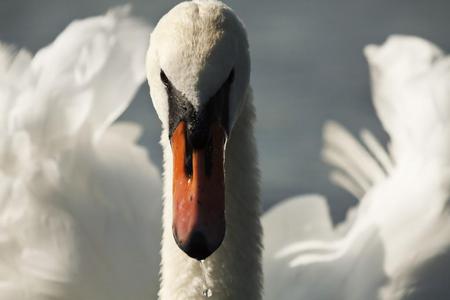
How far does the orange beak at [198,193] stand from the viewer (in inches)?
109

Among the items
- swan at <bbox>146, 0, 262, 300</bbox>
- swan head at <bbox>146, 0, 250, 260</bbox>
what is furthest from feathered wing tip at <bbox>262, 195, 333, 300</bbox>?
swan head at <bbox>146, 0, 250, 260</bbox>

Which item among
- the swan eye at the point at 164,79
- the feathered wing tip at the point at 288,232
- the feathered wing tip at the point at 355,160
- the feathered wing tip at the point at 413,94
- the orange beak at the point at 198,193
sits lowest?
the feathered wing tip at the point at 288,232

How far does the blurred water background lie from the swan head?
149 inches

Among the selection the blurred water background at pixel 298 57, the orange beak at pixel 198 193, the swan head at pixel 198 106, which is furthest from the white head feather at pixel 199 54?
the blurred water background at pixel 298 57

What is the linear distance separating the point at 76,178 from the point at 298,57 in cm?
358

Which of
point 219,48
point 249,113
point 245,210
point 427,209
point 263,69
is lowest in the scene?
point 263,69

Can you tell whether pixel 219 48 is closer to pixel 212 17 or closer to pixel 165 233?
pixel 212 17

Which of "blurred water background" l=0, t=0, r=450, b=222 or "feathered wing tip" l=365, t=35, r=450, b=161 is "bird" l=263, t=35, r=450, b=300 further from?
"blurred water background" l=0, t=0, r=450, b=222

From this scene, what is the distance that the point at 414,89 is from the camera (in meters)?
4.91

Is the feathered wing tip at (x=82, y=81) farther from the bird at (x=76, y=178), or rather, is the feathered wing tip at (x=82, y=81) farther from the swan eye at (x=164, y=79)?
the swan eye at (x=164, y=79)

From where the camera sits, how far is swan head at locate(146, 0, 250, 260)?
281 centimetres

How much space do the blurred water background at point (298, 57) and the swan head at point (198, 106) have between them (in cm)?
378

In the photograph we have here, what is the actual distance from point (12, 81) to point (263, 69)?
332cm

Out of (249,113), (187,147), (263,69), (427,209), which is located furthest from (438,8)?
(187,147)
